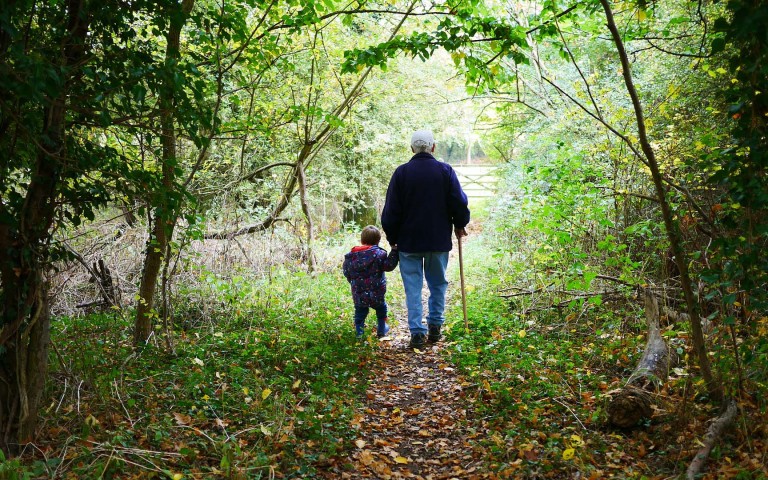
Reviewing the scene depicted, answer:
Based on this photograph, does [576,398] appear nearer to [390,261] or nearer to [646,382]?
[646,382]

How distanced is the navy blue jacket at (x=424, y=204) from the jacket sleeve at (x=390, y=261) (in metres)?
0.13

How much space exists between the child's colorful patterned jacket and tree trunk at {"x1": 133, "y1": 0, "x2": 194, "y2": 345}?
2267 millimetres

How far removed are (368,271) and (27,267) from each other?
3.99 meters

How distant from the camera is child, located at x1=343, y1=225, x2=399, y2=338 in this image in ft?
22.5

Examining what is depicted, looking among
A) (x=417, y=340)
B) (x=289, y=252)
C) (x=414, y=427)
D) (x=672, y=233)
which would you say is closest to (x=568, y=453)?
(x=414, y=427)

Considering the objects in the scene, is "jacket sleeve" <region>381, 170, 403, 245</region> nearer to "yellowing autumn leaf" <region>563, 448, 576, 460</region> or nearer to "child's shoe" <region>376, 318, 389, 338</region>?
"child's shoe" <region>376, 318, 389, 338</region>

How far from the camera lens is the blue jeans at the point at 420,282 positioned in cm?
679

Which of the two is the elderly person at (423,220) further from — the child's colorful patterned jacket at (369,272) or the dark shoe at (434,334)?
the child's colorful patterned jacket at (369,272)

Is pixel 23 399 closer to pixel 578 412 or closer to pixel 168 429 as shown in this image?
pixel 168 429

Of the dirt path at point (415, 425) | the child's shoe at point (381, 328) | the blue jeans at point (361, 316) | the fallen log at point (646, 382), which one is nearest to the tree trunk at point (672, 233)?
the fallen log at point (646, 382)

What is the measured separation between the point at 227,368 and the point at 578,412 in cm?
309

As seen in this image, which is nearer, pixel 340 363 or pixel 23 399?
pixel 23 399

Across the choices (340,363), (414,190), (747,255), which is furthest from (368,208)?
(747,255)

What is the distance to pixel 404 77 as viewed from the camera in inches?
580
